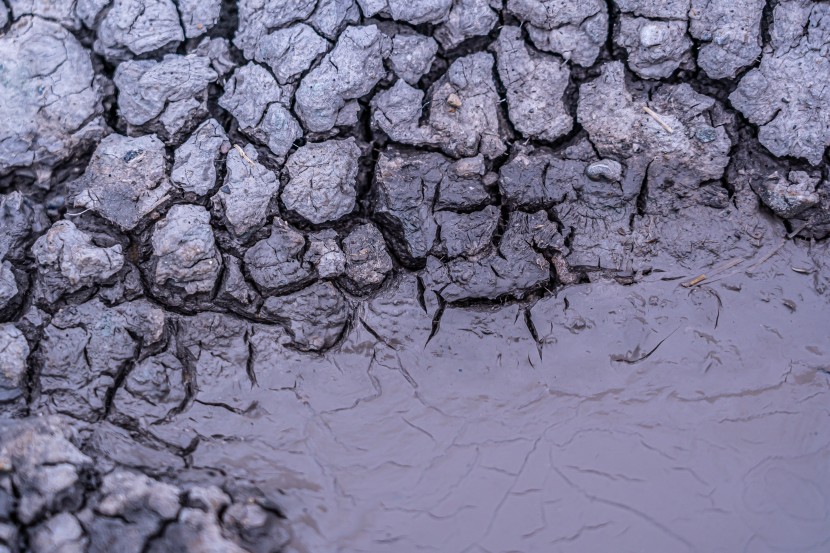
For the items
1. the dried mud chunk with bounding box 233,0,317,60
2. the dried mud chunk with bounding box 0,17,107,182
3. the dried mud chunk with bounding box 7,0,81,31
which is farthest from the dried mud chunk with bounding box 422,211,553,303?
the dried mud chunk with bounding box 7,0,81,31

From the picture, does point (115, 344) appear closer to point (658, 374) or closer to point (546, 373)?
point (546, 373)

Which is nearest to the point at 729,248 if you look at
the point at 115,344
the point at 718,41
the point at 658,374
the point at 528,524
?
the point at 658,374

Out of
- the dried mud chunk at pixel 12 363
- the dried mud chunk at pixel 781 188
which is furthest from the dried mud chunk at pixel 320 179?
the dried mud chunk at pixel 781 188

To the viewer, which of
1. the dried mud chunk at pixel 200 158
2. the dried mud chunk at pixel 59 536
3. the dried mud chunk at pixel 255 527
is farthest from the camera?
the dried mud chunk at pixel 200 158

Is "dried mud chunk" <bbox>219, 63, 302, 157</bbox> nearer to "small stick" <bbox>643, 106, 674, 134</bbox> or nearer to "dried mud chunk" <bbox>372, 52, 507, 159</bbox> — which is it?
"dried mud chunk" <bbox>372, 52, 507, 159</bbox>

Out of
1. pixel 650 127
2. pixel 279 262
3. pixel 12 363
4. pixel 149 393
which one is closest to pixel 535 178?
pixel 650 127

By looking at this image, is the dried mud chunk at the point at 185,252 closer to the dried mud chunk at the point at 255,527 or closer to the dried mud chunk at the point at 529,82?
the dried mud chunk at the point at 255,527
